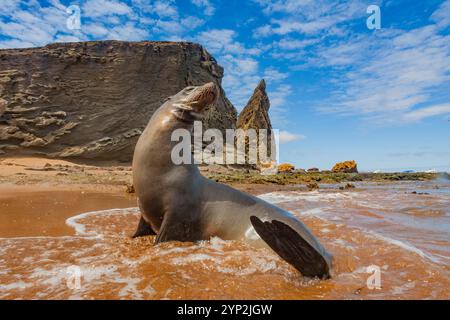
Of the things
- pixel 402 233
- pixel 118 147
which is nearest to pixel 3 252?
pixel 402 233

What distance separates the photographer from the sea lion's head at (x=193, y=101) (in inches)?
161

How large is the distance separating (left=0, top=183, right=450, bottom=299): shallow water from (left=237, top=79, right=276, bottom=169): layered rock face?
32.3 meters

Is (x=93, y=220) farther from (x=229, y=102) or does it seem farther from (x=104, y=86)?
(x=229, y=102)

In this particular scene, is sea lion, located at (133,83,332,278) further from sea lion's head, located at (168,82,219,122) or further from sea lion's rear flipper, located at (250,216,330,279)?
sea lion's rear flipper, located at (250,216,330,279)

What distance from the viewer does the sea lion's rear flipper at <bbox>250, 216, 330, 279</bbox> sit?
2547 mm

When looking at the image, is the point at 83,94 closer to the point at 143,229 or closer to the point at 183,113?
the point at 183,113

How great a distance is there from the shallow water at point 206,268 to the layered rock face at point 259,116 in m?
32.3

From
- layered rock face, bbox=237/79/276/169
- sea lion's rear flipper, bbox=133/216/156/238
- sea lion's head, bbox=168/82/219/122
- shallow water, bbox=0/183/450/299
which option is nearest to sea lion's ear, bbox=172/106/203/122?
sea lion's head, bbox=168/82/219/122

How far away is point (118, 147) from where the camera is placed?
746 inches

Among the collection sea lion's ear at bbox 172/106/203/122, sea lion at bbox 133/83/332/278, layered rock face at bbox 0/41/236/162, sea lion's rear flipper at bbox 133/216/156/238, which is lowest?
sea lion's rear flipper at bbox 133/216/156/238

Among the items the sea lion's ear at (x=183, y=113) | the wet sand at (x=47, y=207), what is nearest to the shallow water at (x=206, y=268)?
the wet sand at (x=47, y=207)

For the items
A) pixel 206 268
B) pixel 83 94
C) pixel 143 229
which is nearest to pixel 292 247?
pixel 206 268

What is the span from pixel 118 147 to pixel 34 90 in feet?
18.4

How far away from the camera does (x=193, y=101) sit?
4121mm
